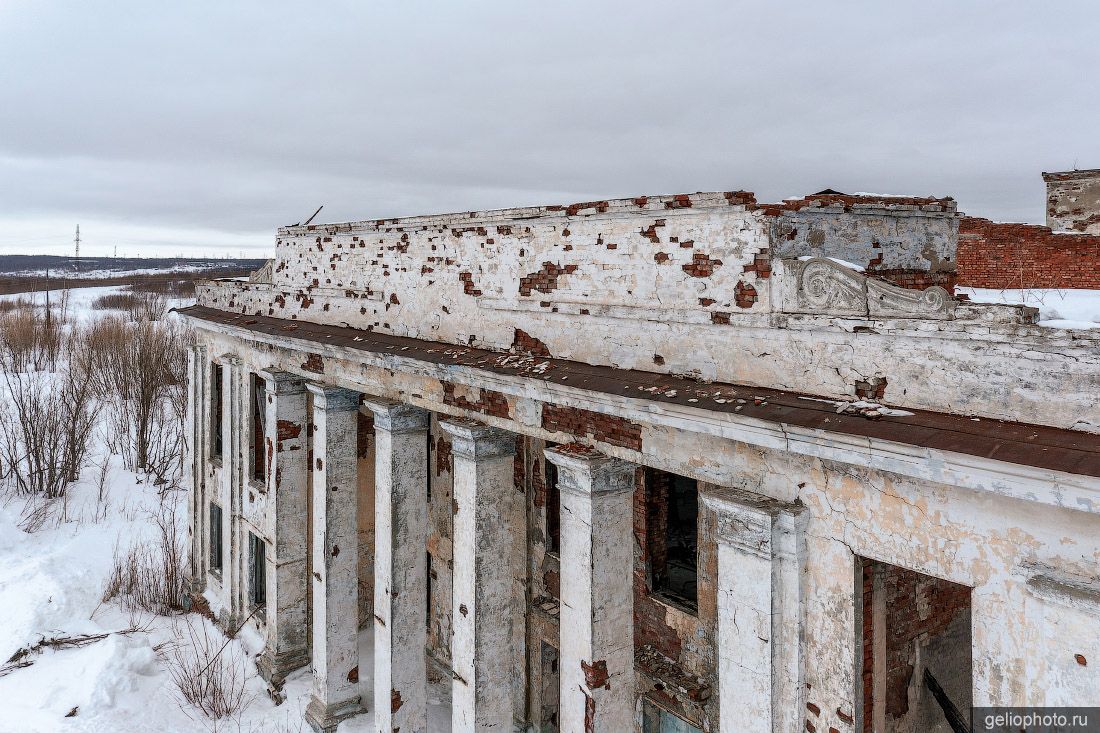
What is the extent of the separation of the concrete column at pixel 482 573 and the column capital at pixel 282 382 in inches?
184

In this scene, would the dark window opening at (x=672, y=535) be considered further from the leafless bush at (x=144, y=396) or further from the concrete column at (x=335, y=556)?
the leafless bush at (x=144, y=396)

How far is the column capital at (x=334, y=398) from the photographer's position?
984cm

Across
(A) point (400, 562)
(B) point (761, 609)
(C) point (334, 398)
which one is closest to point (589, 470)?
(B) point (761, 609)

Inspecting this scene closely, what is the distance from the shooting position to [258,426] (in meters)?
13.5

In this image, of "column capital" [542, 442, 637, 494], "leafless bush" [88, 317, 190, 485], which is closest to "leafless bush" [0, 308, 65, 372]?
"leafless bush" [88, 317, 190, 485]

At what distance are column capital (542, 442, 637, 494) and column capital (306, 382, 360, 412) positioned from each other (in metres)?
4.50

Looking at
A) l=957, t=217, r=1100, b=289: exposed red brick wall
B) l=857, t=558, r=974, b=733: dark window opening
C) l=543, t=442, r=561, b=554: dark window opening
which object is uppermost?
l=957, t=217, r=1100, b=289: exposed red brick wall

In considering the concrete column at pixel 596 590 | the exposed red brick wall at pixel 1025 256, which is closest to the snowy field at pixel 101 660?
the concrete column at pixel 596 590

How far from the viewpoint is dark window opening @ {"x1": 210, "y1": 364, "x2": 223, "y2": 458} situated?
14523 millimetres

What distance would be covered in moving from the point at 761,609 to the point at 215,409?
12.8 meters

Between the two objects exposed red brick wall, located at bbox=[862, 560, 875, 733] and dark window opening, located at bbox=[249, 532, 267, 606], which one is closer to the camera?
exposed red brick wall, located at bbox=[862, 560, 875, 733]

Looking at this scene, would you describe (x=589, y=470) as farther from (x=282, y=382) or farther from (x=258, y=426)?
(x=258, y=426)

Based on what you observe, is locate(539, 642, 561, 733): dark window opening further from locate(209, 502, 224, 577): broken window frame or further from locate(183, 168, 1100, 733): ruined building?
locate(209, 502, 224, 577): broken window frame

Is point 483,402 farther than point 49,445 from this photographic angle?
No
